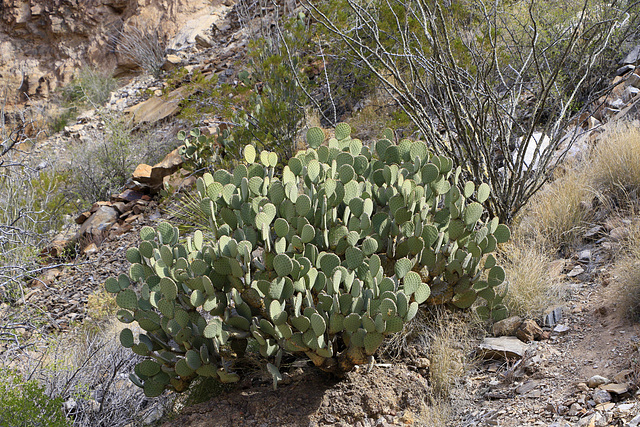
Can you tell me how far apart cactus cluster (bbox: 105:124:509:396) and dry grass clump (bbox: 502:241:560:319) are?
0.13m

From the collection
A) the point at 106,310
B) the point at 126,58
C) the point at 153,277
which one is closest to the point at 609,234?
the point at 153,277

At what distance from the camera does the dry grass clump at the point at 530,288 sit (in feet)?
10.1

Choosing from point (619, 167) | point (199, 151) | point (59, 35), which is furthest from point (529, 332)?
point (59, 35)

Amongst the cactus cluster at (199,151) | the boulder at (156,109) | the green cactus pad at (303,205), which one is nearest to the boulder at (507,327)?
the green cactus pad at (303,205)

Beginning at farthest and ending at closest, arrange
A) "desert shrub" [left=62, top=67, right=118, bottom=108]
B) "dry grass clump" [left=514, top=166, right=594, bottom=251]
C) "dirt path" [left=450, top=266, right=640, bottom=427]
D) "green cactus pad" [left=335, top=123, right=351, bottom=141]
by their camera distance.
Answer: "desert shrub" [left=62, top=67, right=118, bottom=108] < "dry grass clump" [left=514, top=166, right=594, bottom=251] < "green cactus pad" [left=335, top=123, right=351, bottom=141] < "dirt path" [left=450, top=266, right=640, bottom=427]

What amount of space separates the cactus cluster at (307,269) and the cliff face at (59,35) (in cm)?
1254

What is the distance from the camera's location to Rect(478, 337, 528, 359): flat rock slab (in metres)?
2.83

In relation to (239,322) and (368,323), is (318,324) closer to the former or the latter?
(368,323)

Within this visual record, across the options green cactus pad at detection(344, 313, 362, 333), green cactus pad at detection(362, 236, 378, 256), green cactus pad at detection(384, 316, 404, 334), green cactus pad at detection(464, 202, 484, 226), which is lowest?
green cactus pad at detection(344, 313, 362, 333)

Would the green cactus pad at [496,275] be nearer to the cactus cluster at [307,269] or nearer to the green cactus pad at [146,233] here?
the cactus cluster at [307,269]

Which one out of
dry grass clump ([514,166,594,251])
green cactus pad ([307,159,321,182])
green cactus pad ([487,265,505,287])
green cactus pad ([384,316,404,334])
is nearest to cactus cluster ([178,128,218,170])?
green cactus pad ([307,159,321,182])

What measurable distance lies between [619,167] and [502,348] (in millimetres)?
1889

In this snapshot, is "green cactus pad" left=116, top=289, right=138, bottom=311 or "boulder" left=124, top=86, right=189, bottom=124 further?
"boulder" left=124, top=86, right=189, bottom=124

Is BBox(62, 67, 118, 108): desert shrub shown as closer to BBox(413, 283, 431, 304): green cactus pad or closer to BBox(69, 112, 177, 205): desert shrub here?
BBox(69, 112, 177, 205): desert shrub
